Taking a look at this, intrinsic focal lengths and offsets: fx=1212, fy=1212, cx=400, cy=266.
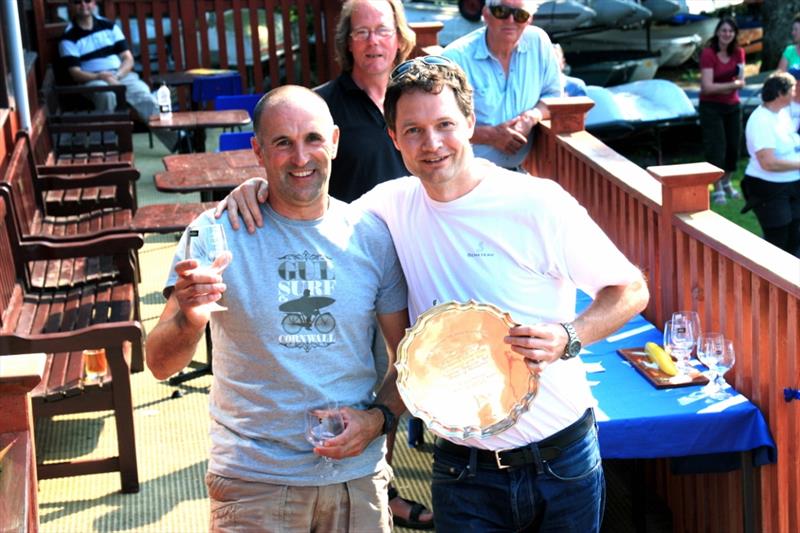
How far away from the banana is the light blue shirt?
6.36ft

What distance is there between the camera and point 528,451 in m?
3.02

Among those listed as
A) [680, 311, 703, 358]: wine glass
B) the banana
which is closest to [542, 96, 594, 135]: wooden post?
the banana

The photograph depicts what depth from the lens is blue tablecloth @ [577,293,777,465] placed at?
419cm

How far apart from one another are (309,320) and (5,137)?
614 centimetres

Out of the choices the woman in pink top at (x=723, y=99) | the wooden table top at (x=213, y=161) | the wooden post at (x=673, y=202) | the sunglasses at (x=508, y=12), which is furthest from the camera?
the woman in pink top at (x=723, y=99)

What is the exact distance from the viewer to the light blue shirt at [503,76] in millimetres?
6172

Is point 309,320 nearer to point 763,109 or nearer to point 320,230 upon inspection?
point 320,230

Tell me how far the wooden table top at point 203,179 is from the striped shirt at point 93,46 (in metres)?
5.65

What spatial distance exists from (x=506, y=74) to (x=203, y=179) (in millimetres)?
2468

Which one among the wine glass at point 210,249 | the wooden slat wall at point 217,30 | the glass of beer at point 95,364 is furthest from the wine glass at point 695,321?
Answer: the wooden slat wall at point 217,30

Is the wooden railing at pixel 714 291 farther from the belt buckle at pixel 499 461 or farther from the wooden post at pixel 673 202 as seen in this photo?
the belt buckle at pixel 499 461

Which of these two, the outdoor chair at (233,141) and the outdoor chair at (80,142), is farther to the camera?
the outdoor chair at (80,142)

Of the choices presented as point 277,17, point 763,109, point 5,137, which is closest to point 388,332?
point 5,137

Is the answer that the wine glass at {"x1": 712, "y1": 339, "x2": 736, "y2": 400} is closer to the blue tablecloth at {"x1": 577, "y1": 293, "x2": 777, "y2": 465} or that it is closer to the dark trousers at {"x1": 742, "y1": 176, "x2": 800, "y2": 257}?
the blue tablecloth at {"x1": 577, "y1": 293, "x2": 777, "y2": 465}
